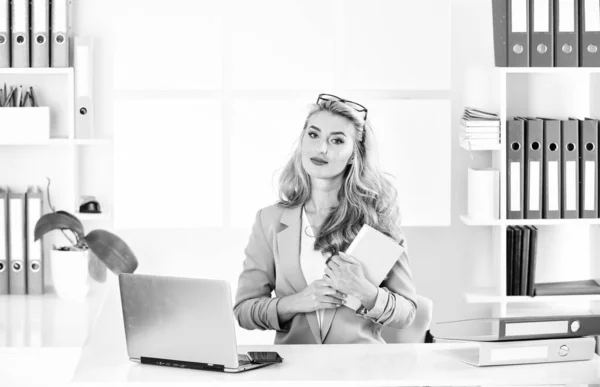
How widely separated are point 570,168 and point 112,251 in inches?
72.3

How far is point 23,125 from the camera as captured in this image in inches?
140

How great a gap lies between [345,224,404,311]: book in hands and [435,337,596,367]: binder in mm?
360

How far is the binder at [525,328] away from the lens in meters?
2.18

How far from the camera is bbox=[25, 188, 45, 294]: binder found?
3.60 meters

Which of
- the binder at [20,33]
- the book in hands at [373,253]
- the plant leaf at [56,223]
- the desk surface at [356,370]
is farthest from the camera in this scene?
the binder at [20,33]

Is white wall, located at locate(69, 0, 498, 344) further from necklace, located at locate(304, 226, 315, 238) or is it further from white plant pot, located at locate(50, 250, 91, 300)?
necklace, located at locate(304, 226, 315, 238)

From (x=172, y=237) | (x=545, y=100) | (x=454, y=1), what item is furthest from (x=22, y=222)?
(x=545, y=100)

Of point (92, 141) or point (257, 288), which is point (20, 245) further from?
point (257, 288)

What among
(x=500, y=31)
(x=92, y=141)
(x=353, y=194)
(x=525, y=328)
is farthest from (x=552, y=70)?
(x=92, y=141)

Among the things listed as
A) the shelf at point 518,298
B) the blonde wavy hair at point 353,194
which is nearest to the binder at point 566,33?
the shelf at point 518,298

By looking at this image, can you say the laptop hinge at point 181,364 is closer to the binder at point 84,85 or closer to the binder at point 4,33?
the binder at point 84,85

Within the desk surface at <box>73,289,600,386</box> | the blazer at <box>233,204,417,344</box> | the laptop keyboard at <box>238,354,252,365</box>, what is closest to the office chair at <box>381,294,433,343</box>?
the blazer at <box>233,204,417,344</box>

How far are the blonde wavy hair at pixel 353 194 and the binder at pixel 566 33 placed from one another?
1.13m

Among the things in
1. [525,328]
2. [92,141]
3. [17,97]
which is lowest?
[525,328]
